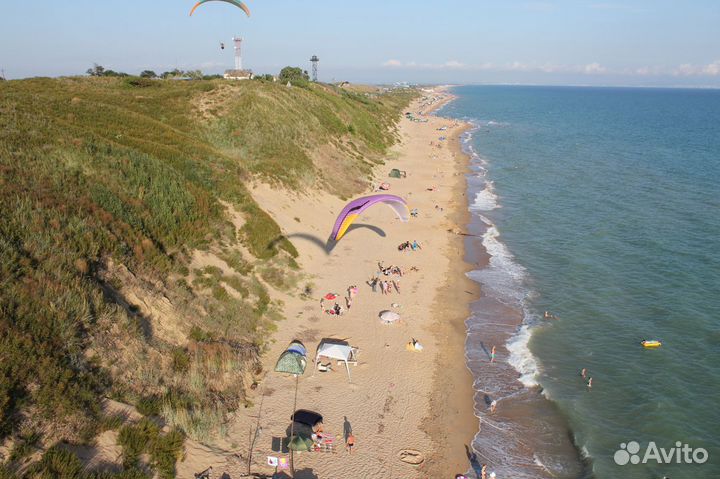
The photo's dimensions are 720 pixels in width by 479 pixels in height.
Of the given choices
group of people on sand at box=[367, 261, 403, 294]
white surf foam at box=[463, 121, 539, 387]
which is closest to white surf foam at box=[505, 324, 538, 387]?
white surf foam at box=[463, 121, 539, 387]

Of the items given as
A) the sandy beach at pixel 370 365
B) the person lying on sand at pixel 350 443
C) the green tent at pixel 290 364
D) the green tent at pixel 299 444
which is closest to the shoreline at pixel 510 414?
the sandy beach at pixel 370 365

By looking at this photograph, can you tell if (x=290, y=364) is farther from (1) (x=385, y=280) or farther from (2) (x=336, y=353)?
(1) (x=385, y=280)

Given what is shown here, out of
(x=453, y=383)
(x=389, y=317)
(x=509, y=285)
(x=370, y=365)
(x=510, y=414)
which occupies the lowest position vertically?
(x=510, y=414)

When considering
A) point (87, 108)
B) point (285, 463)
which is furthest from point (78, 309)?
point (87, 108)

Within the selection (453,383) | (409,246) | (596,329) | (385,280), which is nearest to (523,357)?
(453,383)

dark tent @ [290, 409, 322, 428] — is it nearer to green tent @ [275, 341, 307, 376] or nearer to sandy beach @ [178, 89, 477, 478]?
sandy beach @ [178, 89, 477, 478]

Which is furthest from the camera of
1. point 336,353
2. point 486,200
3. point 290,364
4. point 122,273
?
point 486,200

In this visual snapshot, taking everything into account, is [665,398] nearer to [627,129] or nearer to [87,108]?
[87,108]
